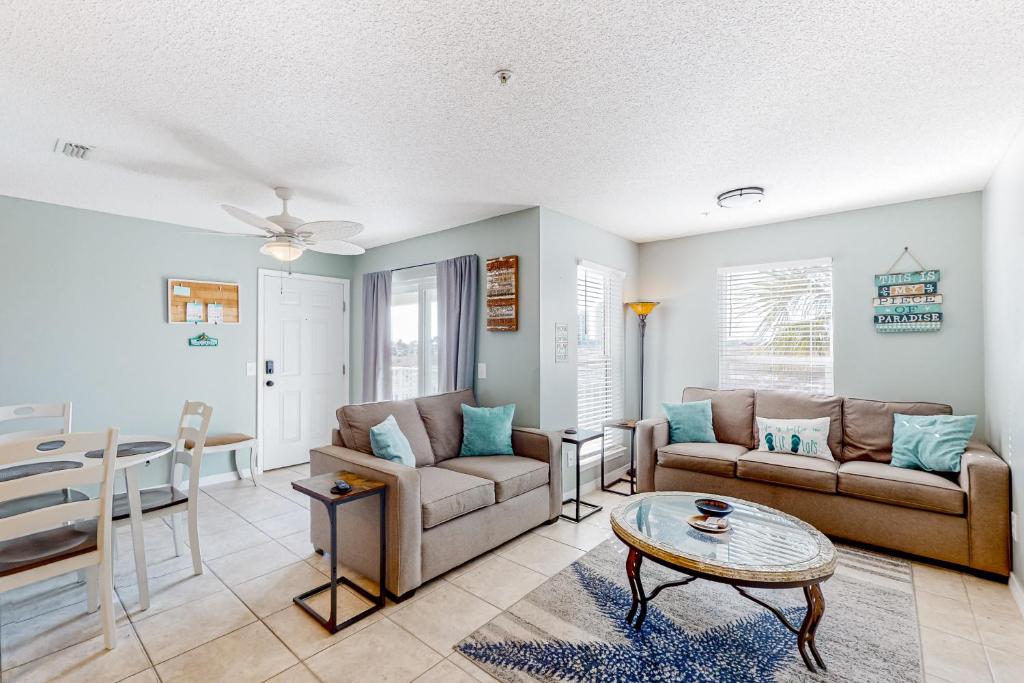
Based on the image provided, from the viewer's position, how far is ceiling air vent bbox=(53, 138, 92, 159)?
8.95 ft

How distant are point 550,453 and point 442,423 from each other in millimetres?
888

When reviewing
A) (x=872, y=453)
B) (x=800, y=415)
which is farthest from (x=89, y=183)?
(x=872, y=453)

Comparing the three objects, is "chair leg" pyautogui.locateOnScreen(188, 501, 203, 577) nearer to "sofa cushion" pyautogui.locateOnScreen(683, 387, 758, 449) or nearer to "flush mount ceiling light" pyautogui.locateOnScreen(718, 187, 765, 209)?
"sofa cushion" pyautogui.locateOnScreen(683, 387, 758, 449)

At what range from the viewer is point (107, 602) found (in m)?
2.12

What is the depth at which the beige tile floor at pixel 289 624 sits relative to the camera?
2.03m

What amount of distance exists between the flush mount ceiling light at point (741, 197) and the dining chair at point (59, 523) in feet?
13.2

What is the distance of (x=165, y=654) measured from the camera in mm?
2133

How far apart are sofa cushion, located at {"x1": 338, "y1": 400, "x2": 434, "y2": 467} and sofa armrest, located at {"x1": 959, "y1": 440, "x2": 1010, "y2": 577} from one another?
3413mm

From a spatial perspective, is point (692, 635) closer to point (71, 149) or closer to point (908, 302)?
point (908, 302)

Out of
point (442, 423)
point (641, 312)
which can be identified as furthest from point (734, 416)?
point (442, 423)

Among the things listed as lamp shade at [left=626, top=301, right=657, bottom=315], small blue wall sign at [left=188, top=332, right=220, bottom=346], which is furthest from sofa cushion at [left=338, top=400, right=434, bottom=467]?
lamp shade at [left=626, top=301, right=657, bottom=315]

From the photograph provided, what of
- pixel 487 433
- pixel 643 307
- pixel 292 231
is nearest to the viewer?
pixel 292 231

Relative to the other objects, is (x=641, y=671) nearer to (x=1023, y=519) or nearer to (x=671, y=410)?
(x=1023, y=519)

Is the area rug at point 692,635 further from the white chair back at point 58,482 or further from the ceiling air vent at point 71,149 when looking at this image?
the ceiling air vent at point 71,149
